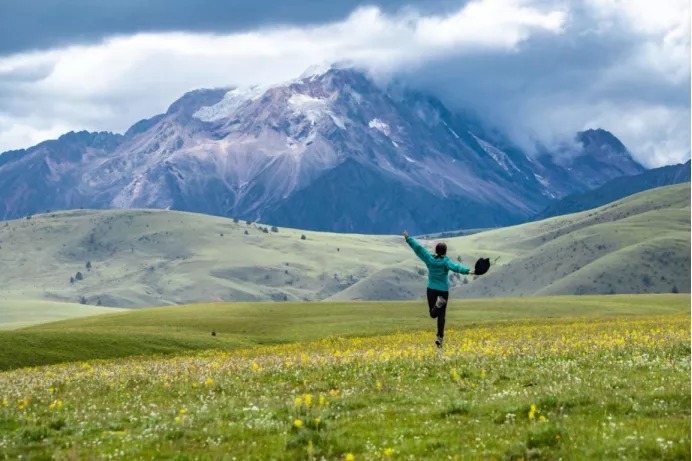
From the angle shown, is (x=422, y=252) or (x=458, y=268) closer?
(x=458, y=268)

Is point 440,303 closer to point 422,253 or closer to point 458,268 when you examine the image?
point 458,268

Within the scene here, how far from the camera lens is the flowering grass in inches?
596

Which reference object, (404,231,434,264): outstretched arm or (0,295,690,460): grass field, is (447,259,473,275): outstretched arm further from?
(0,295,690,460): grass field

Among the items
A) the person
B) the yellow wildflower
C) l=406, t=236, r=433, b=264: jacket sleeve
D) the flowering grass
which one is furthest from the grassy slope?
the yellow wildflower

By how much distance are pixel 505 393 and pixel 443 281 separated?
10.7 metres

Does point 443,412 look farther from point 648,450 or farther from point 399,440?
point 648,450

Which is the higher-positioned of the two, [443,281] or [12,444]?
[443,281]

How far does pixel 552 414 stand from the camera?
56.1ft

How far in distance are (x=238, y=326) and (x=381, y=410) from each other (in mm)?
82715

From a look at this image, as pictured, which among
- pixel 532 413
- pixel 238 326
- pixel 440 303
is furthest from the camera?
pixel 238 326

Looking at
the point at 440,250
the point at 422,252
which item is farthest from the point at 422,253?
the point at 440,250

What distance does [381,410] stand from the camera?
18.9 metres

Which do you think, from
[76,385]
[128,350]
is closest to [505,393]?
[76,385]

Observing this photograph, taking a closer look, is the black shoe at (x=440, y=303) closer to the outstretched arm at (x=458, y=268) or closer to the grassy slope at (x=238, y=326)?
the outstretched arm at (x=458, y=268)
